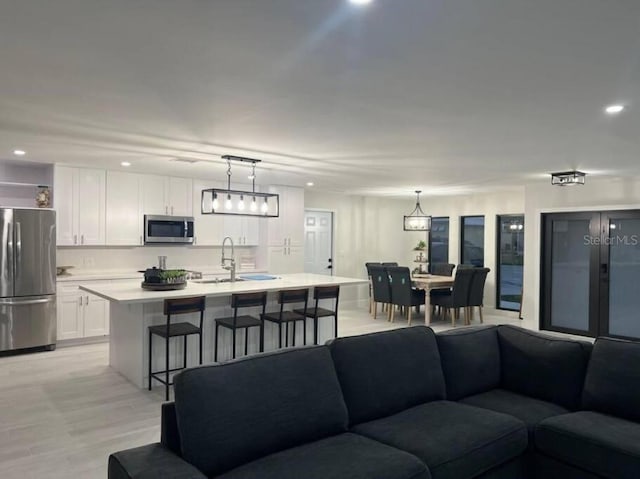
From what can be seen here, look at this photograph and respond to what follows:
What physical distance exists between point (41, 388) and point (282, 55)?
3.95m

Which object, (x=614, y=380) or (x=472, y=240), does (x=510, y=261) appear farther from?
(x=614, y=380)

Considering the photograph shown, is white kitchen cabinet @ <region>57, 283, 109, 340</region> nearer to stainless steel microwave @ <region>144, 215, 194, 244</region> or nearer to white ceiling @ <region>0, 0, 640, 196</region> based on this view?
stainless steel microwave @ <region>144, 215, 194, 244</region>

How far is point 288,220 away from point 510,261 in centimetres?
438

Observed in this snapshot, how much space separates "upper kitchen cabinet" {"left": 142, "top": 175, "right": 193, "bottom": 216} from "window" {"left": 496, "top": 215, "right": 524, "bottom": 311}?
5847mm

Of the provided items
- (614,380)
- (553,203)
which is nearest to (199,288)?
(614,380)

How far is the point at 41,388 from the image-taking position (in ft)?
14.8

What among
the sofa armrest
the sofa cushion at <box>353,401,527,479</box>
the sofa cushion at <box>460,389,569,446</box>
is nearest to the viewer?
the sofa armrest

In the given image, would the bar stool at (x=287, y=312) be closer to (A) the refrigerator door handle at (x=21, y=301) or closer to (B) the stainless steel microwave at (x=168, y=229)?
(B) the stainless steel microwave at (x=168, y=229)

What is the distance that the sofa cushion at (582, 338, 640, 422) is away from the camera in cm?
272

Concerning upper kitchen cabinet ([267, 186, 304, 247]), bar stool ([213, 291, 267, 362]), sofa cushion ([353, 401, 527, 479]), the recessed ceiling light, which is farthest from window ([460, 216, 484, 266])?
sofa cushion ([353, 401, 527, 479])

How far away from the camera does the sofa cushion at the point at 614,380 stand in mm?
2721

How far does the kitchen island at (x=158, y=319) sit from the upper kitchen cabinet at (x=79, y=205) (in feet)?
5.31

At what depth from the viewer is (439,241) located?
10.5 meters

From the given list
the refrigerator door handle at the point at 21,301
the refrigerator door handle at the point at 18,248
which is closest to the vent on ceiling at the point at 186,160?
the refrigerator door handle at the point at 18,248
